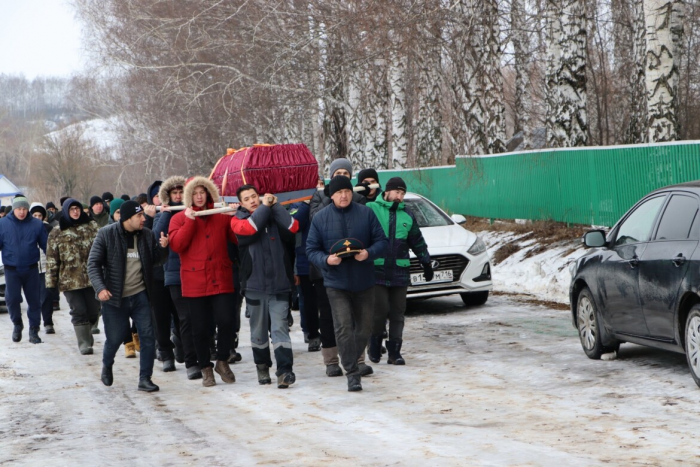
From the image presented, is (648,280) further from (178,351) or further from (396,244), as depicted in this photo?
(178,351)

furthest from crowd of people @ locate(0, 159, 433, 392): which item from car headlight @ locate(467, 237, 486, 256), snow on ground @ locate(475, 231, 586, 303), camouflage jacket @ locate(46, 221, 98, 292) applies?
snow on ground @ locate(475, 231, 586, 303)

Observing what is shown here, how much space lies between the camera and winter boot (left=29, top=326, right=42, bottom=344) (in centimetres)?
1326

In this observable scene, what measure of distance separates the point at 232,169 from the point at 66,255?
311 centimetres

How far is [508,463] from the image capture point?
19.0 feet

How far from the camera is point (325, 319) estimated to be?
31.7 feet

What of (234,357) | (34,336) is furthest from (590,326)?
(34,336)

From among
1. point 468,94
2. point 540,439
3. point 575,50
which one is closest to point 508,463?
point 540,439

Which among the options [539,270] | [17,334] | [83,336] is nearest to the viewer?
[83,336]

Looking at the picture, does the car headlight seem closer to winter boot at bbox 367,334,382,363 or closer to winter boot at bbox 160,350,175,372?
winter boot at bbox 367,334,382,363

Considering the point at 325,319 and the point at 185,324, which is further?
the point at 325,319

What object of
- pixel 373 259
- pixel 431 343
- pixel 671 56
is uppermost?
pixel 671 56

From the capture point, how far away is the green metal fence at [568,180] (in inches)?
612

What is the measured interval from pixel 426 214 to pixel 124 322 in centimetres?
682

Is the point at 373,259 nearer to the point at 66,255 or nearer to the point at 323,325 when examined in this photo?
the point at 323,325
